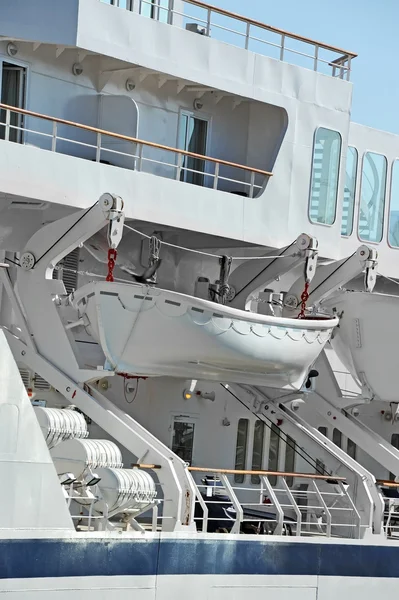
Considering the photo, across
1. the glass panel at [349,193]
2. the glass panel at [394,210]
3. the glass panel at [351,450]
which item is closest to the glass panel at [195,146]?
the glass panel at [349,193]

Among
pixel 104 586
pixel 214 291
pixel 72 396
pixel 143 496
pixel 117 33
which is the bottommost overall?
pixel 104 586

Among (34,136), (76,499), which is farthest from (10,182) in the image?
(76,499)

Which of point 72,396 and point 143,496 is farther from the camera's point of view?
point 72,396

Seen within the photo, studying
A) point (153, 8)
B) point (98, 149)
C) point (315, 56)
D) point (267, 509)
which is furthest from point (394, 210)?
point (98, 149)

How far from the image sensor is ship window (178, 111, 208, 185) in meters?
21.3

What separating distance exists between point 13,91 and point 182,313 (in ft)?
14.2

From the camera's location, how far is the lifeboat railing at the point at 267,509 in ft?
58.2

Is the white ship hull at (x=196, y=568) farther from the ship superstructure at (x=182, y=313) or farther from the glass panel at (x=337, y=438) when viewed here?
the glass panel at (x=337, y=438)

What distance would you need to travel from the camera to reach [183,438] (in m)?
21.0

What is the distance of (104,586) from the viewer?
Result: 1581 centimetres

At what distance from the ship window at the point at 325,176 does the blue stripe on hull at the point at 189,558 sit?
574 cm

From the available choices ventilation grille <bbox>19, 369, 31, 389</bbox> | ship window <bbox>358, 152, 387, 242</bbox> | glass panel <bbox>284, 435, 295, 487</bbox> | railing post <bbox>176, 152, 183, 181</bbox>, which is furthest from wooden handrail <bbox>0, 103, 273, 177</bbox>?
glass panel <bbox>284, 435, 295, 487</bbox>

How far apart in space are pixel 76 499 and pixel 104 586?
3.72 feet

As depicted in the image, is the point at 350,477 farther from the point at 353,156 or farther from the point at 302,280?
the point at 353,156
